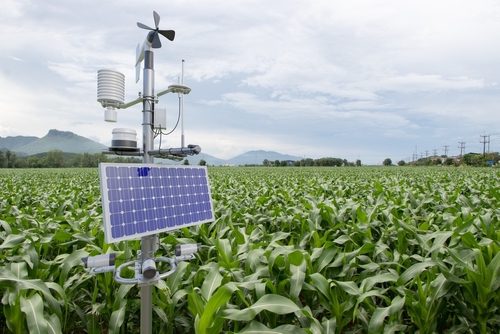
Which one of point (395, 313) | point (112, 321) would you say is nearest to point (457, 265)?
point (395, 313)

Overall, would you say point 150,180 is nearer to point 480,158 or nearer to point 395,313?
point 395,313

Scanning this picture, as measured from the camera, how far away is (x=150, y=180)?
1954 millimetres

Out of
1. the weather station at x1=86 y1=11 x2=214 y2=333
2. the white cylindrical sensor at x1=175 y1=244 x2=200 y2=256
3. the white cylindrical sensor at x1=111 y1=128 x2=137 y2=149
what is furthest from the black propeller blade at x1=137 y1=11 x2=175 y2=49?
the white cylindrical sensor at x1=175 y1=244 x2=200 y2=256

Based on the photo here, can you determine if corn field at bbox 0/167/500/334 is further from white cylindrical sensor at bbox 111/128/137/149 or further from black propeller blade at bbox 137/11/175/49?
black propeller blade at bbox 137/11/175/49

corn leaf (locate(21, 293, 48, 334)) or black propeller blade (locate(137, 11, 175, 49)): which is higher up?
black propeller blade (locate(137, 11, 175, 49))

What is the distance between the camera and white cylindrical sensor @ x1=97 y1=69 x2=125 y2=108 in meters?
2.96

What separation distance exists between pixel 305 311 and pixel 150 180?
1.19 meters

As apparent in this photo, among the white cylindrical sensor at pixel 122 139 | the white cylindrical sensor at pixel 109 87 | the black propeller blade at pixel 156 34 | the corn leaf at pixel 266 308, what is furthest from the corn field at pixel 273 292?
the black propeller blade at pixel 156 34

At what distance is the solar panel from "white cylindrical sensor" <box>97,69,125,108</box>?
1211 millimetres

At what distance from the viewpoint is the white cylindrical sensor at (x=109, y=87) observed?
116 inches

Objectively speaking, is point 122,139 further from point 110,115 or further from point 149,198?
point 110,115

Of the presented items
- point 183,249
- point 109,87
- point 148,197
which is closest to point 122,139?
point 148,197

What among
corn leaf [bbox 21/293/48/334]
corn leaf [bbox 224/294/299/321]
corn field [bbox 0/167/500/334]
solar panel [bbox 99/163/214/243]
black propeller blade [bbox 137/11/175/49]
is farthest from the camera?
black propeller blade [bbox 137/11/175/49]

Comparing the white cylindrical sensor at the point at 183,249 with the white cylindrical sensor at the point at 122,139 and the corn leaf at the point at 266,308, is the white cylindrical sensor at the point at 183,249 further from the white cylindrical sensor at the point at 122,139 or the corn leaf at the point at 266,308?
the white cylindrical sensor at the point at 122,139
